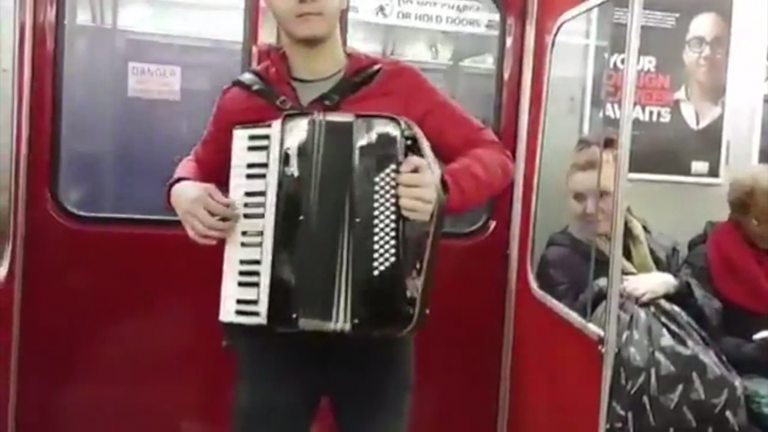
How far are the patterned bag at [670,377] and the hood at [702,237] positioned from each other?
56cm

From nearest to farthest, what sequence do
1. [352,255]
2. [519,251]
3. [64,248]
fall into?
[352,255] → [64,248] → [519,251]

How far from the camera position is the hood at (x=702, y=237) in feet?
12.4

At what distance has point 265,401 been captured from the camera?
262 centimetres

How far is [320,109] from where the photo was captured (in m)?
2.52

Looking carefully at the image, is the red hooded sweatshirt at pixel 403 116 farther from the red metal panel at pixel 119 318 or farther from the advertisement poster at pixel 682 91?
the advertisement poster at pixel 682 91

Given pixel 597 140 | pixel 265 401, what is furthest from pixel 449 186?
pixel 265 401

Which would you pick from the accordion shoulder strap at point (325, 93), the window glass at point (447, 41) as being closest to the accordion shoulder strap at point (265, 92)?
the accordion shoulder strap at point (325, 93)

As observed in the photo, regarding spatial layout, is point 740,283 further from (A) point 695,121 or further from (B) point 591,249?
(B) point 591,249

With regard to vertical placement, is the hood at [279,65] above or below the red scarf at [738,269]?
above

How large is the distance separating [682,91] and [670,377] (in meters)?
1.28

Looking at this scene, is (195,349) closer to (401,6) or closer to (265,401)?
(265,401)

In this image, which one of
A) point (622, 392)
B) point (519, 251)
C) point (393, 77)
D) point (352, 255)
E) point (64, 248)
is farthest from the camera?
point (519, 251)

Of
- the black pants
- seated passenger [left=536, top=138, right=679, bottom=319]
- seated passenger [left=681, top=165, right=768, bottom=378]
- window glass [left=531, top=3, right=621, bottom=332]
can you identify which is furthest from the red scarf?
the black pants

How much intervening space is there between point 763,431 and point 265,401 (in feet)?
5.06
